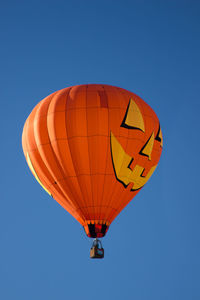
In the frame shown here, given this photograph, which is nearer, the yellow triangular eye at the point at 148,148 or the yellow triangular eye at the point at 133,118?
the yellow triangular eye at the point at 133,118

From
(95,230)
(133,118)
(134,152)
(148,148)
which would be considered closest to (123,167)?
(134,152)

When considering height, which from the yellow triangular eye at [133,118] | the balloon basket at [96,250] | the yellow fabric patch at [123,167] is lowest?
the balloon basket at [96,250]

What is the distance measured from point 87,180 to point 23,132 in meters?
3.49

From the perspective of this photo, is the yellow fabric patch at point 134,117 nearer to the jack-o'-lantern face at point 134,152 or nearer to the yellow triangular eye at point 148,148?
the jack-o'-lantern face at point 134,152

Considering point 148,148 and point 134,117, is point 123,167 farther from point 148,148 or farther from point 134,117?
point 134,117

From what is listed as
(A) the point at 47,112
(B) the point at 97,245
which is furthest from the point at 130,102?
(B) the point at 97,245

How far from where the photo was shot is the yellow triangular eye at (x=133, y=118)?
2470 centimetres

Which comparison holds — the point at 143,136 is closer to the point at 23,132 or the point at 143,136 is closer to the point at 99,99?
the point at 99,99

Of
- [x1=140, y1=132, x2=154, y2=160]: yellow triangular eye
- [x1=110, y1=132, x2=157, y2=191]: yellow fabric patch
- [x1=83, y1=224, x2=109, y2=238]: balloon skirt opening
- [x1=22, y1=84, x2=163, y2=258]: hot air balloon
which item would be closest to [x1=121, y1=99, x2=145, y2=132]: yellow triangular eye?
[x1=22, y1=84, x2=163, y2=258]: hot air balloon

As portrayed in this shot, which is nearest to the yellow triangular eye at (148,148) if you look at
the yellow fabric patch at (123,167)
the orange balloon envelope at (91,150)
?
the orange balloon envelope at (91,150)

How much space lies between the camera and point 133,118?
24875mm

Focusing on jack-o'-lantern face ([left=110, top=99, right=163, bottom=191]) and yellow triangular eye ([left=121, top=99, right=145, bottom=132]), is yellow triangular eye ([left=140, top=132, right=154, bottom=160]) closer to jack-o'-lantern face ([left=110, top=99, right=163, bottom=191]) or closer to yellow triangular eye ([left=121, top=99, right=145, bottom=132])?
jack-o'-lantern face ([left=110, top=99, right=163, bottom=191])

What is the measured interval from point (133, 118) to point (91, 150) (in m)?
1.99

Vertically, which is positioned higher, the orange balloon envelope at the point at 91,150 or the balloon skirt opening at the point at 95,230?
the orange balloon envelope at the point at 91,150
